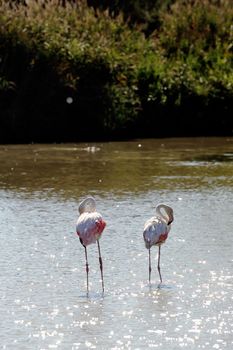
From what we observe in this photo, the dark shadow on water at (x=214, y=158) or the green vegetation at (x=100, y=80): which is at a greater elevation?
the green vegetation at (x=100, y=80)

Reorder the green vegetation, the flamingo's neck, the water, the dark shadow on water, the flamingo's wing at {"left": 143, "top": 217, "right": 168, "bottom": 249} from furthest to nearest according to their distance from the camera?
the green vegetation, the dark shadow on water, the flamingo's neck, the flamingo's wing at {"left": 143, "top": 217, "right": 168, "bottom": 249}, the water

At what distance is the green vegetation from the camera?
21.1m

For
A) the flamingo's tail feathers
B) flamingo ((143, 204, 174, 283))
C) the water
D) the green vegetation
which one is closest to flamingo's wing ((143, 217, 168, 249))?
flamingo ((143, 204, 174, 283))

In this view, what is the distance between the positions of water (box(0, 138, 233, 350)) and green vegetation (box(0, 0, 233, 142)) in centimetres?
335

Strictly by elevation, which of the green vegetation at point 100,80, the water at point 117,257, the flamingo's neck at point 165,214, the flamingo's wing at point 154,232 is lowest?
the water at point 117,257

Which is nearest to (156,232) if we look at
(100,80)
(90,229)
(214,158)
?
(90,229)

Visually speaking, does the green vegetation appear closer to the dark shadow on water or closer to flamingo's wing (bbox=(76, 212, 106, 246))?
the dark shadow on water

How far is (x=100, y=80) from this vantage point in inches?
849

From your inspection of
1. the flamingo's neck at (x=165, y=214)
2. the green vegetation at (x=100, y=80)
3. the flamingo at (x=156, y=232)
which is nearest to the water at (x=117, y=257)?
the flamingo at (x=156, y=232)

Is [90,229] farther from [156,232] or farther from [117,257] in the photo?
[117,257]

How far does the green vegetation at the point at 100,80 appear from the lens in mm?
21125

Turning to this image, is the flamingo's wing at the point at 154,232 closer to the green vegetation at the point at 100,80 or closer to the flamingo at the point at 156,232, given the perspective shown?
the flamingo at the point at 156,232

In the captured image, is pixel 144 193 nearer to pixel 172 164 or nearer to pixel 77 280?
pixel 172 164

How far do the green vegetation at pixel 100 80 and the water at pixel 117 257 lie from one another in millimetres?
3348
